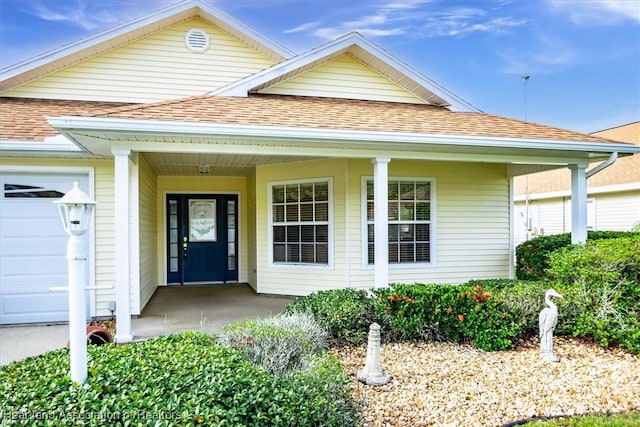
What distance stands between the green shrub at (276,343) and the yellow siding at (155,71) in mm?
5982

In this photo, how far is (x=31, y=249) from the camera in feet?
21.2

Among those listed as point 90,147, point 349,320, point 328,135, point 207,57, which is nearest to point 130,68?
point 207,57

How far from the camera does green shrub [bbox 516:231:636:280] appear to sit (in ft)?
29.7

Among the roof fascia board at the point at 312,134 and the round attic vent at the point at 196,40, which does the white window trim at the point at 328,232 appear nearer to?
the roof fascia board at the point at 312,134

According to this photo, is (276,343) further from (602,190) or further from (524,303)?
(602,190)

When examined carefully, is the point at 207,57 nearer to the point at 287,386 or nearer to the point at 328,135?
the point at 328,135

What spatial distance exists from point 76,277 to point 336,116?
4874 millimetres

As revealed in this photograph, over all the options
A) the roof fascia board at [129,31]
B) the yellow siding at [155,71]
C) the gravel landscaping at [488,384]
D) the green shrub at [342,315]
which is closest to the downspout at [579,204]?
the gravel landscaping at [488,384]

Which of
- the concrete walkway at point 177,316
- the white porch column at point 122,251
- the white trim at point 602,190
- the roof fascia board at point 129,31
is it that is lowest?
the concrete walkway at point 177,316

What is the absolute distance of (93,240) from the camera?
6.73 m

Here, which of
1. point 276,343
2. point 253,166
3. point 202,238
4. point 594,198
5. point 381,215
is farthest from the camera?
point 594,198

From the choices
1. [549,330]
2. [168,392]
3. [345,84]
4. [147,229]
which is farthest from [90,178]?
[549,330]

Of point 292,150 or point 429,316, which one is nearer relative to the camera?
point 429,316

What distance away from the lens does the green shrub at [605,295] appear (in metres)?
5.33
